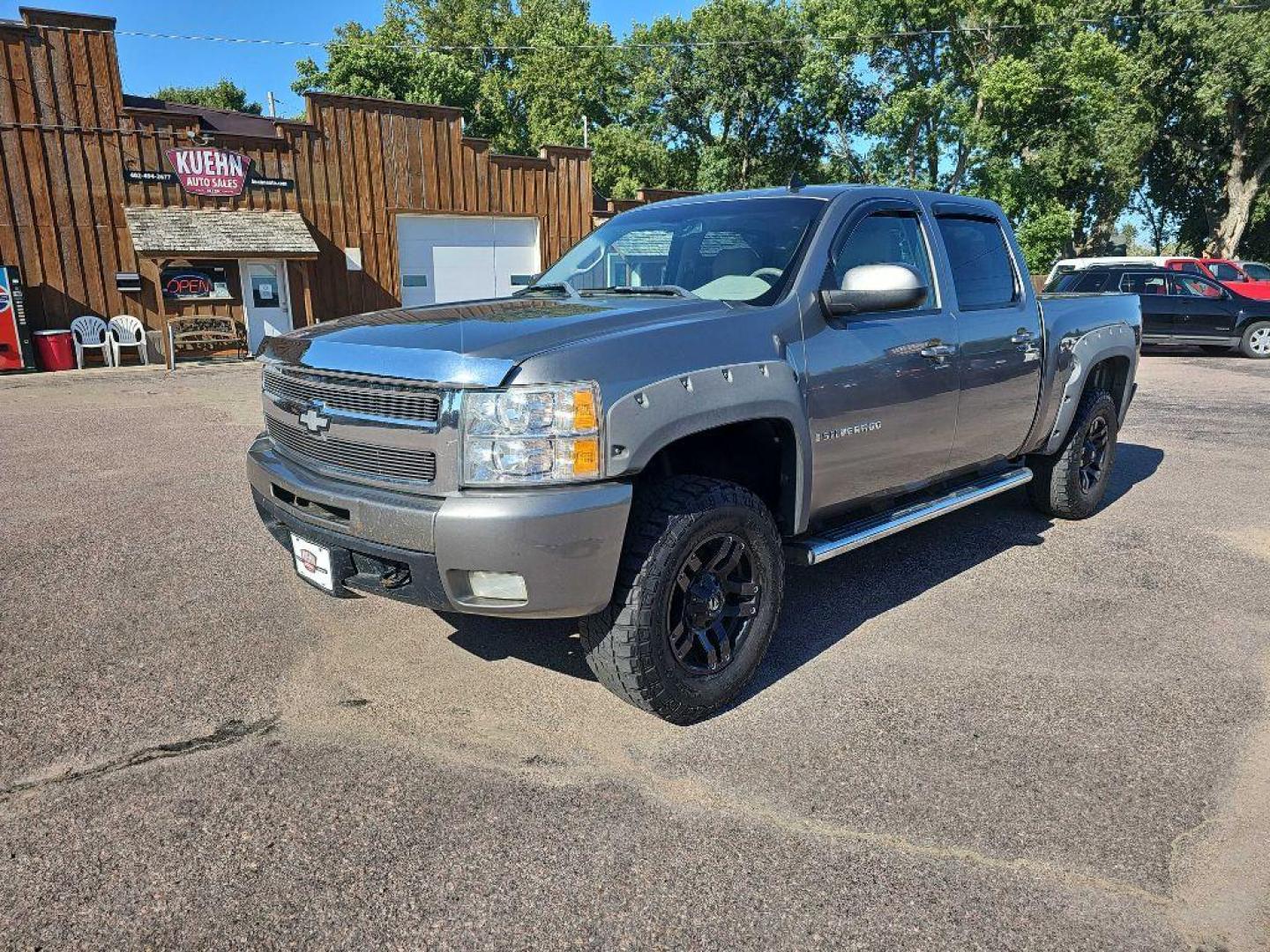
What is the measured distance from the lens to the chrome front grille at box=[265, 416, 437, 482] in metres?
2.87

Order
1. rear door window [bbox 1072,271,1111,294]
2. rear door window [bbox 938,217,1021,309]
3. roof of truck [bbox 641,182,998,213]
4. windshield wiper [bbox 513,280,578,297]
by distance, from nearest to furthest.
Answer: roof of truck [bbox 641,182,998,213] → windshield wiper [bbox 513,280,578,297] → rear door window [bbox 938,217,1021,309] → rear door window [bbox 1072,271,1111,294]

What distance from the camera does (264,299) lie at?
18125 millimetres

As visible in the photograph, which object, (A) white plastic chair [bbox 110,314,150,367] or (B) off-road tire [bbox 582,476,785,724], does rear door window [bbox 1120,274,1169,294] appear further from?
(A) white plastic chair [bbox 110,314,150,367]

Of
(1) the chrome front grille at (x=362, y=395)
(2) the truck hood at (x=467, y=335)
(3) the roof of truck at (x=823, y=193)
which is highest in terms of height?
(3) the roof of truck at (x=823, y=193)

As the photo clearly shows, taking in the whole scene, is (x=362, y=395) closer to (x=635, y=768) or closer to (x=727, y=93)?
(x=635, y=768)

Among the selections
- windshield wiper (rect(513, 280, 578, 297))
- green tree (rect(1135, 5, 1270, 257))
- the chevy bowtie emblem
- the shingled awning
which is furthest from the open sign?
green tree (rect(1135, 5, 1270, 257))

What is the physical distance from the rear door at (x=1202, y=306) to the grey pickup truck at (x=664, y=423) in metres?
14.9

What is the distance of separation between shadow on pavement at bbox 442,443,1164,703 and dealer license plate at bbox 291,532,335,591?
2.56 ft

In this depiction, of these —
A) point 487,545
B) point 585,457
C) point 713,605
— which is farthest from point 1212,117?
point 487,545

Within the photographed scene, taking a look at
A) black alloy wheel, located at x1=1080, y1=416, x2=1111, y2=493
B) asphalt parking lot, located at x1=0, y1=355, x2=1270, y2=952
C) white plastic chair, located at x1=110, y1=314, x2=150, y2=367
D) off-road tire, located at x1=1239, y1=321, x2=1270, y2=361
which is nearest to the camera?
asphalt parking lot, located at x1=0, y1=355, x2=1270, y2=952

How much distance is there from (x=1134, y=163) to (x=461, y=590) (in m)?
42.6

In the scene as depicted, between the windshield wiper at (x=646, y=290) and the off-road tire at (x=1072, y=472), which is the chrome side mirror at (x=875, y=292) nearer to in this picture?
the windshield wiper at (x=646, y=290)

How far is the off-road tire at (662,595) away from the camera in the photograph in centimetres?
293

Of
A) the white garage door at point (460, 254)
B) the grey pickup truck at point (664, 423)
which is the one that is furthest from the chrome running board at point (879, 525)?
the white garage door at point (460, 254)
